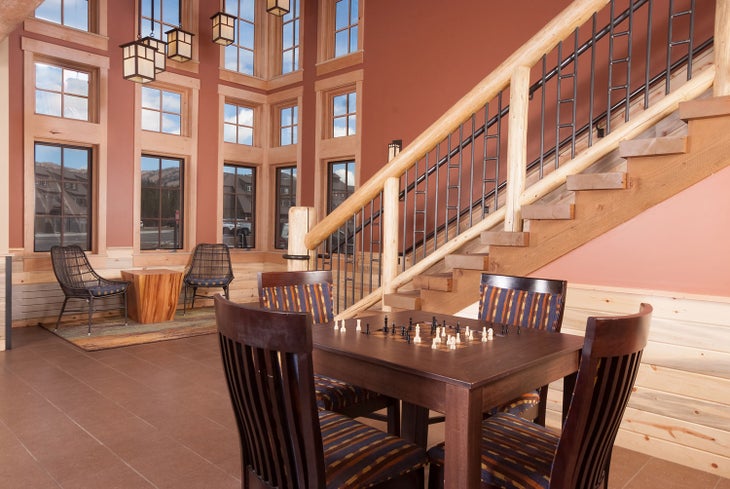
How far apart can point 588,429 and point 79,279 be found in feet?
20.1

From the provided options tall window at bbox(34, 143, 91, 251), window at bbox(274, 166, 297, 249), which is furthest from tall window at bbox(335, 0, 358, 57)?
tall window at bbox(34, 143, 91, 251)

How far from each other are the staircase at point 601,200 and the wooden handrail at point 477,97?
0.68 m

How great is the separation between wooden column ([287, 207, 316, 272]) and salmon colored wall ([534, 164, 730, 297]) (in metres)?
1.85

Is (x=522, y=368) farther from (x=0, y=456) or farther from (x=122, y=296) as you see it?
(x=122, y=296)

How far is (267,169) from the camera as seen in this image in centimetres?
827

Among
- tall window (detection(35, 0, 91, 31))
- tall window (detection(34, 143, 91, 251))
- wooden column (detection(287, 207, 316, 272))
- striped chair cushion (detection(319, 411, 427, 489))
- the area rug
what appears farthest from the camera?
tall window (detection(34, 143, 91, 251))

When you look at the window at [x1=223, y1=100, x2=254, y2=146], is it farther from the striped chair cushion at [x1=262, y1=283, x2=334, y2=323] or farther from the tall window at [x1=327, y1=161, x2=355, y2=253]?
the striped chair cushion at [x1=262, y1=283, x2=334, y2=323]

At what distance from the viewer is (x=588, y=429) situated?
150 cm

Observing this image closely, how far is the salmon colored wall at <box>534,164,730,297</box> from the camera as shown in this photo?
2.64 meters

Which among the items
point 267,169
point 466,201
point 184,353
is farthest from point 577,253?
point 267,169

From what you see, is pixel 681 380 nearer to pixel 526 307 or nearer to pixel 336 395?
pixel 526 307

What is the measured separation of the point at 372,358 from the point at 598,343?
665 millimetres

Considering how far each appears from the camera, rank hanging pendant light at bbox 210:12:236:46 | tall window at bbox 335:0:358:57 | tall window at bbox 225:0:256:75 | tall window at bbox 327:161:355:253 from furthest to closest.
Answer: tall window at bbox 225:0:256:75 → tall window at bbox 327:161:355:253 → tall window at bbox 335:0:358:57 → hanging pendant light at bbox 210:12:236:46

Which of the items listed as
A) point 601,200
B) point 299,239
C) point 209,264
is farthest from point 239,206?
point 601,200
